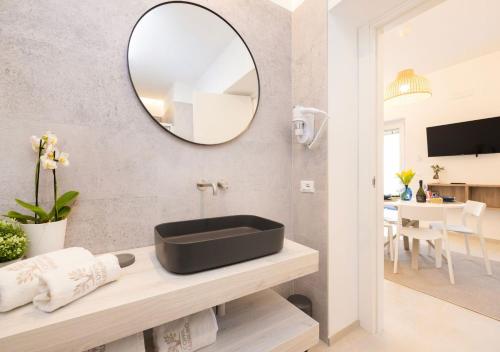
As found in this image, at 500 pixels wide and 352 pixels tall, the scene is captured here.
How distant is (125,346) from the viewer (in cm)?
70

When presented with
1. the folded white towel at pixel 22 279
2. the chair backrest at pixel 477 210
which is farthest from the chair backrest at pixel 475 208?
the folded white towel at pixel 22 279

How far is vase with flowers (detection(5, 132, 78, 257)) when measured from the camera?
77cm

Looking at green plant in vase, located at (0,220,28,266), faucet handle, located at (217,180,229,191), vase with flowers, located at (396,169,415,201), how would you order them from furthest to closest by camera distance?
vase with flowers, located at (396,169,415,201), faucet handle, located at (217,180,229,191), green plant in vase, located at (0,220,28,266)

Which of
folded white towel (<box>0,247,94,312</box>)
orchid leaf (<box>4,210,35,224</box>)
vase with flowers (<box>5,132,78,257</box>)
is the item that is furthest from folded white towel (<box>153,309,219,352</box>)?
orchid leaf (<box>4,210,35,224</box>)

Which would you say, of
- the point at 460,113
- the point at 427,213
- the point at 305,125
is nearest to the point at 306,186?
the point at 305,125

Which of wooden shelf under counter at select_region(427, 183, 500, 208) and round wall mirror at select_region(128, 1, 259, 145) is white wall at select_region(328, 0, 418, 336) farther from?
wooden shelf under counter at select_region(427, 183, 500, 208)

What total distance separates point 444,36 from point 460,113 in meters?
1.48

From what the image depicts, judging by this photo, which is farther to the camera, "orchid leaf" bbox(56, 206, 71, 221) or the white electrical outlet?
the white electrical outlet

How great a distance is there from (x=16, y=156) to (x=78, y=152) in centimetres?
19

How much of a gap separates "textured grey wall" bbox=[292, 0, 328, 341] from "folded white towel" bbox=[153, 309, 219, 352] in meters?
0.77

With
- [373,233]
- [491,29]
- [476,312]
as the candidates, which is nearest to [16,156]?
[373,233]

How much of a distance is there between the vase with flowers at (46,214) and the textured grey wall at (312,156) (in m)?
1.24

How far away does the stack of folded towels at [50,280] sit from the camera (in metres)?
0.56

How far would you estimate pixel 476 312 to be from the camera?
1607mm
